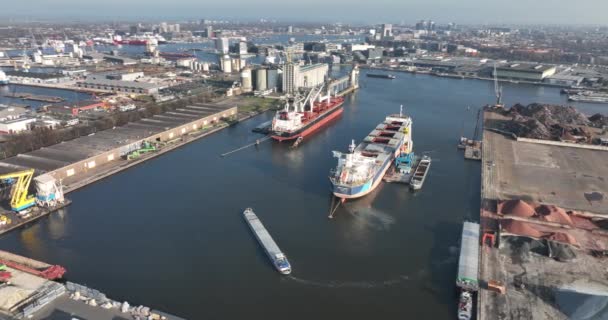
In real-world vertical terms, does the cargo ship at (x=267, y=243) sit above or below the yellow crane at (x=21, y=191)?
below

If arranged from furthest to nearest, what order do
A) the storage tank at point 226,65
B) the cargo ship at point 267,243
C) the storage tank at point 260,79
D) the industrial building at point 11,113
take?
the storage tank at point 226,65, the storage tank at point 260,79, the industrial building at point 11,113, the cargo ship at point 267,243

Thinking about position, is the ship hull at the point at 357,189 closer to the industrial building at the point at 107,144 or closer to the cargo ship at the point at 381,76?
the industrial building at the point at 107,144

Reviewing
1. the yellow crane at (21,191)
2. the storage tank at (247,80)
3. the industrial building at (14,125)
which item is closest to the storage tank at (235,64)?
the storage tank at (247,80)

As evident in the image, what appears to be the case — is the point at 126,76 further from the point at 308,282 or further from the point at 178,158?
the point at 308,282

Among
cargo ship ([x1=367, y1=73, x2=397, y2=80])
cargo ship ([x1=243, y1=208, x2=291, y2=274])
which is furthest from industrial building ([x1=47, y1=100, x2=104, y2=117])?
cargo ship ([x1=367, y1=73, x2=397, y2=80])

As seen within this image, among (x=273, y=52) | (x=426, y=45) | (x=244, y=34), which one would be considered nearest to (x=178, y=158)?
(x=273, y=52)

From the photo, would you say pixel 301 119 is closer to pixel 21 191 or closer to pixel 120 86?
pixel 21 191

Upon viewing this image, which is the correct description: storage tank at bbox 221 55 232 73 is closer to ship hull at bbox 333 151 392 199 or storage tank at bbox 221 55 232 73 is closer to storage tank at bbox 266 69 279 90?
storage tank at bbox 266 69 279 90
